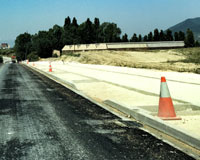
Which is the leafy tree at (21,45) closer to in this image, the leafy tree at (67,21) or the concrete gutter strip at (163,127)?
the leafy tree at (67,21)

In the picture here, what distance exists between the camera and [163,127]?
6.12 metres

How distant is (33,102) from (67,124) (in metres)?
3.56

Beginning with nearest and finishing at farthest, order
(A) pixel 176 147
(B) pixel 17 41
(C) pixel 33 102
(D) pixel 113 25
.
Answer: (A) pixel 176 147 → (C) pixel 33 102 → (D) pixel 113 25 → (B) pixel 17 41

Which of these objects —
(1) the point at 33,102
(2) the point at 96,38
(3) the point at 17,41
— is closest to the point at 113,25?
(2) the point at 96,38

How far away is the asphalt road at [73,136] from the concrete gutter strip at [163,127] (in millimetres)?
299

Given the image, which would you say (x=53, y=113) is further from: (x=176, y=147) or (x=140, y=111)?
(x=176, y=147)

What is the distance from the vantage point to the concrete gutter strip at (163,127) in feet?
16.9

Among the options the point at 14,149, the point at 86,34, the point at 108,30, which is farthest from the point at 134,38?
the point at 14,149

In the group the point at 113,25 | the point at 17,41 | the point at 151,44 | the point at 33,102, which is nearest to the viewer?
the point at 33,102

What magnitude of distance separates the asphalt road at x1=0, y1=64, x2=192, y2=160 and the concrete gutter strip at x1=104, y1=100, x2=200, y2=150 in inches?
11.8

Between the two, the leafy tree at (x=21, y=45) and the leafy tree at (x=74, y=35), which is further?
the leafy tree at (x=21, y=45)

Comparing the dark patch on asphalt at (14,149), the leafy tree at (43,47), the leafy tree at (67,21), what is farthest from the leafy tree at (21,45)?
the dark patch on asphalt at (14,149)

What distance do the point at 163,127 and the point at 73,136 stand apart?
6.17 feet

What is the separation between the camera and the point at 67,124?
667cm
